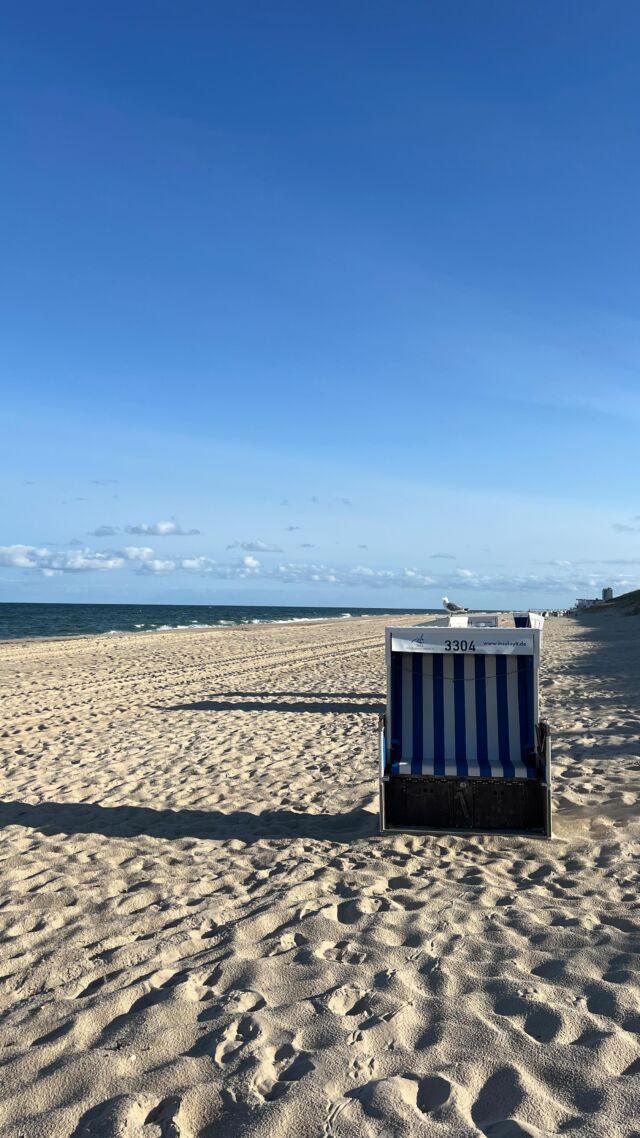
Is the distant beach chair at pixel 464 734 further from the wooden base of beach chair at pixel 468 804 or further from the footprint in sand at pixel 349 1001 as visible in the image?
the footprint in sand at pixel 349 1001

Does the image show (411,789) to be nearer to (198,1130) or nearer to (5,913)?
(5,913)

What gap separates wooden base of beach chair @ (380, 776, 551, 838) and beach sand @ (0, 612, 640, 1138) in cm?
13

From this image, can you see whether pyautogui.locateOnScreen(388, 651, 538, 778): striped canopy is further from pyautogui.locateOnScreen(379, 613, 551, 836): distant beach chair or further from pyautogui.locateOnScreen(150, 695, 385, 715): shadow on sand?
pyautogui.locateOnScreen(150, 695, 385, 715): shadow on sand

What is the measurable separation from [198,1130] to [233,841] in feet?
10.4

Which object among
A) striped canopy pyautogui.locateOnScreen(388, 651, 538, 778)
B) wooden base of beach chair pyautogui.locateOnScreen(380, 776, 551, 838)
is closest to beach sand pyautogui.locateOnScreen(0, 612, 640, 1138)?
wooden base of beach chair pyautogui.locateOnScreen(380, 776, 551, 838)

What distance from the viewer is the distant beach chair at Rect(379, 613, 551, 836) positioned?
556cm

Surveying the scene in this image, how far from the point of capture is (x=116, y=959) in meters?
3.80

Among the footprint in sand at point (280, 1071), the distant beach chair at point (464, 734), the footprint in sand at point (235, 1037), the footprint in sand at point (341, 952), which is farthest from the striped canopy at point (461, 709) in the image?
the footprint in sand at point (280, 1071)

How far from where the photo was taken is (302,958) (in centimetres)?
373

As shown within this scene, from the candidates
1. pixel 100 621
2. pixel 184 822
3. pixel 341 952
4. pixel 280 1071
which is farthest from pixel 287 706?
pixel 100 621

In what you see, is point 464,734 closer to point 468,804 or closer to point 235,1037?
point 468,804

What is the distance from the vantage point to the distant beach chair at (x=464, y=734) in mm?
5559

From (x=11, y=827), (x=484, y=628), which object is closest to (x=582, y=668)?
(x=484, y=628)

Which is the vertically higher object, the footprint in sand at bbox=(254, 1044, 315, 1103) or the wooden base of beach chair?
the wooden base of beach chair
